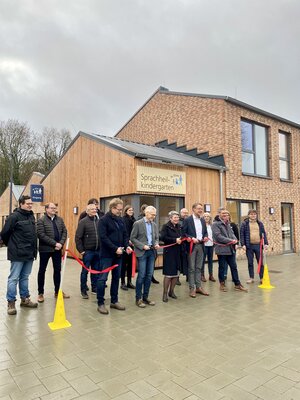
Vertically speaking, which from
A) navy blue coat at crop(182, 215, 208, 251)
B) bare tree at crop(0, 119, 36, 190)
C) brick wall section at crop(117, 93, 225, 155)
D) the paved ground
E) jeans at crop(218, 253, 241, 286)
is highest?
bare tree at crop(0, 119, 36, 190)

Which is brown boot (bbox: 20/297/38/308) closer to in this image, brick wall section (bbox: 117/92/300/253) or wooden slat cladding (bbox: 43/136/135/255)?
wooden slat cladding (bbox: 43/136/135/255)

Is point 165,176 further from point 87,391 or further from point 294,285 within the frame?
point 87,391

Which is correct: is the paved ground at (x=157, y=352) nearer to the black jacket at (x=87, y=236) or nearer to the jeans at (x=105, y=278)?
the jeans at (x=105, y=278)

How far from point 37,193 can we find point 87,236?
975 centimetres

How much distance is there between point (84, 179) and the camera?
37.5ft

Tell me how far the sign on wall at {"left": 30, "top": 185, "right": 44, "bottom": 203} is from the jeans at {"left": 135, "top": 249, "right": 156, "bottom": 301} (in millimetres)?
10692

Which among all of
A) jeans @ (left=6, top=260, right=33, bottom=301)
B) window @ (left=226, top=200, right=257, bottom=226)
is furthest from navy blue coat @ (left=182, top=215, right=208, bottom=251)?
window @ (left=226, top=200, right=257, bottom=226)

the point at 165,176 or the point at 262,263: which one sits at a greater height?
the point at 165,176

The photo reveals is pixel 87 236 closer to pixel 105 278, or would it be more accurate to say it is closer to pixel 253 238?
pixel 105 278

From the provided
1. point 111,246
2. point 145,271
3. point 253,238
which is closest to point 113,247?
point 111,246

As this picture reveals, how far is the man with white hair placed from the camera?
5.36 metres

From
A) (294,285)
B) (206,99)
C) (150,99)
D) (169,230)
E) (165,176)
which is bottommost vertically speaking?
(294,285)

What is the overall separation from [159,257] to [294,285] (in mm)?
3714

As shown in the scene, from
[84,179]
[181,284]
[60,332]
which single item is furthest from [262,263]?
[84,179]
